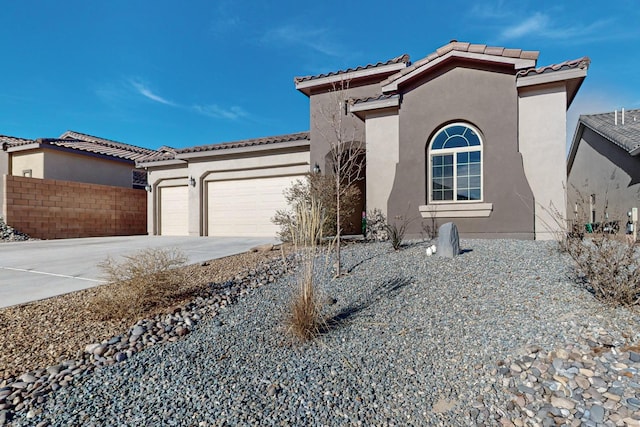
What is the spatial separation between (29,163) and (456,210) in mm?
20344

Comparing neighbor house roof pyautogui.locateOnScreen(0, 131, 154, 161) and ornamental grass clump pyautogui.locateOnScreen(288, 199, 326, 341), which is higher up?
neighbor house roof pyautogui.locateOnScreen(0, 131, 154, 161)

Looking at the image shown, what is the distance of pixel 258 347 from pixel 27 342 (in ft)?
8.23

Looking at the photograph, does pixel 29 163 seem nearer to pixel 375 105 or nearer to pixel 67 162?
pixel 67 162

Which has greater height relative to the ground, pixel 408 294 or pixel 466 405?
pixel 408 294

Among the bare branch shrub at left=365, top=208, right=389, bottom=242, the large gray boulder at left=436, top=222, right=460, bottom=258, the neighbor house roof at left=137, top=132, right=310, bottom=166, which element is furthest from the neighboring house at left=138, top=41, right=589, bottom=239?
the neighbor house roof at left=137, top=132, right=310, bottom=166

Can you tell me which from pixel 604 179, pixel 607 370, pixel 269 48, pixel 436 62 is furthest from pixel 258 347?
pixel 604 179

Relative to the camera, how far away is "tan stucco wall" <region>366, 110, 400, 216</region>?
9359 mm

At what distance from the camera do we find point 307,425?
2275 millimetres

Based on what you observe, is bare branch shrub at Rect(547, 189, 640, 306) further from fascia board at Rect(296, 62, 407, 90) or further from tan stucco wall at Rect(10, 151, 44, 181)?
tan stucco wall at Rect(10, 151, 44, 181)

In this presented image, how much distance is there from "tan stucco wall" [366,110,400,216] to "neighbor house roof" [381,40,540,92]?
1.04 m

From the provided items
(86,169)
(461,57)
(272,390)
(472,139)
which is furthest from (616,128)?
(86,169)

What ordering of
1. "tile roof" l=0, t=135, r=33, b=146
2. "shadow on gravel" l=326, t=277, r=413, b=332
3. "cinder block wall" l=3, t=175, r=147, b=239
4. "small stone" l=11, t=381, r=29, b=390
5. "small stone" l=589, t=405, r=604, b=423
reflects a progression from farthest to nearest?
"tile roof" l=0, t=135, r=33, b=146 < "cinder block wall" l=3, t=175, r=147, b=239 < "shadow on gravel" l=326, t=277, r=413, b=332 < "small stone" l=11, t=381, r=29, b=390 < "small stone" l=589, t=405, r=604, b=423

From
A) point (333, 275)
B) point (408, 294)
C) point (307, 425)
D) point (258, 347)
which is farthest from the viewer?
point (333, 275)

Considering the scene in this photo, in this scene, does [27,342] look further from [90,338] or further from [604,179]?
[604,179]
